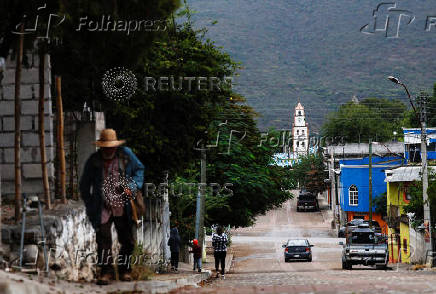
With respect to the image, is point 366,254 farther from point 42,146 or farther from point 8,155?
point 42,146

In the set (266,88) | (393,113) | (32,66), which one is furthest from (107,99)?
(266,88)

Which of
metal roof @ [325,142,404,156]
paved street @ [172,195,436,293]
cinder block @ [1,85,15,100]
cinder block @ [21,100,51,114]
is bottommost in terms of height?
paved street @ [172,195,436,293]

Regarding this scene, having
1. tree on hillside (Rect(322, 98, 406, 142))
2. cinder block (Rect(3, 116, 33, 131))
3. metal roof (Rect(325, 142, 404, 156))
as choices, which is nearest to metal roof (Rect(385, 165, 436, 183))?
metal roof (Rect(325, 142, 404, 156))

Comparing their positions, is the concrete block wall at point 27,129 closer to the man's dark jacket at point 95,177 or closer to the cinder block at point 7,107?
the cinder block at point 7,107

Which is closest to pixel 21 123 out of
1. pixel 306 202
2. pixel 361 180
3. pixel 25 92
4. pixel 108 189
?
pixel 25 92

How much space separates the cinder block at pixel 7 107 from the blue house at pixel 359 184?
59.6 metres

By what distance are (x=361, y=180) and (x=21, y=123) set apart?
202 feet

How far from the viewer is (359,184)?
73875mm

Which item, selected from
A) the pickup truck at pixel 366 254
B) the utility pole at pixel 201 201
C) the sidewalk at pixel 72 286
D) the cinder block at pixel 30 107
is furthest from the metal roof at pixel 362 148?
the sidewalk at pixel 72 286

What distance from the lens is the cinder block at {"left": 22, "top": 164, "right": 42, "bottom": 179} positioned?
560 inches

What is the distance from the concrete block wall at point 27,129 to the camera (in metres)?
14.2

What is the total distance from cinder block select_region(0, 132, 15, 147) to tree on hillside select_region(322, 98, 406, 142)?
96.9 m

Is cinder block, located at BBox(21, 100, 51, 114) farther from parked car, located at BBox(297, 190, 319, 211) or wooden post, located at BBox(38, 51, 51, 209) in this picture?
parked car, located at BBox(297, 190, 319, 211)

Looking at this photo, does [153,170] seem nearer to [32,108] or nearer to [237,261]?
[32,108]
